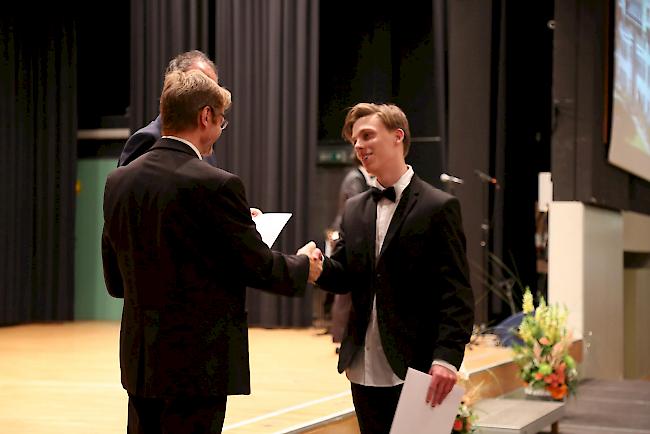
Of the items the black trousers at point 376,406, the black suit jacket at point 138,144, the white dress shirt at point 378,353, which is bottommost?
the black trousers at point 376,406

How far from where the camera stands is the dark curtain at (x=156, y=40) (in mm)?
8133

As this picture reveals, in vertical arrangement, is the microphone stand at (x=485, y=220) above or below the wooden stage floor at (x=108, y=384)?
above

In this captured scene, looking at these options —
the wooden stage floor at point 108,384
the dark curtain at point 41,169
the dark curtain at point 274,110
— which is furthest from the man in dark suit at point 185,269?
the dark curtain at point 41,169

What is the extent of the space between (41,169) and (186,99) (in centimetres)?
658

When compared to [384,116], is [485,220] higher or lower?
lower

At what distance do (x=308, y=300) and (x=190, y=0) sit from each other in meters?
2.58

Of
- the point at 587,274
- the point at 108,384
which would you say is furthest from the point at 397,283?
the point at 587,274

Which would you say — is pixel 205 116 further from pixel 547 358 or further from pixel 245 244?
pixel 547 358

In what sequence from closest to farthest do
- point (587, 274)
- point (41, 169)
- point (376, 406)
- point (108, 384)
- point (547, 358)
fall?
point (376, 406) → point (108, 384) → point (547, 358) → point (587, 274) → point (41, 169)

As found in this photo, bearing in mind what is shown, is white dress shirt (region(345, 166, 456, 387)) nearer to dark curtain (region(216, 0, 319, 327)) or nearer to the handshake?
the handshake

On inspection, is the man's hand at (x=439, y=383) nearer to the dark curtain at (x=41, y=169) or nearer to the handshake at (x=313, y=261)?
the handshake at (x=313, y=261)

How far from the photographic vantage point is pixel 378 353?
2.54m

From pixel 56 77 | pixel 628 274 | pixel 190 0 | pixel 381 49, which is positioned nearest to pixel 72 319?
pixel 56 77

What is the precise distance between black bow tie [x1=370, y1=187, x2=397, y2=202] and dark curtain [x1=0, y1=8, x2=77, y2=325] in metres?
6.12
